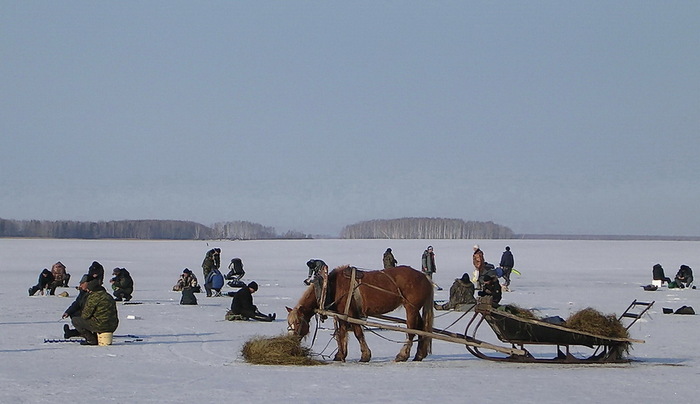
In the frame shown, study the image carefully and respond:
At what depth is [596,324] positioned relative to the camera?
466 inches

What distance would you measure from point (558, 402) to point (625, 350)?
342 centimetres

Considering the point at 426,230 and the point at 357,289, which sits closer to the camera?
the point at 357,289

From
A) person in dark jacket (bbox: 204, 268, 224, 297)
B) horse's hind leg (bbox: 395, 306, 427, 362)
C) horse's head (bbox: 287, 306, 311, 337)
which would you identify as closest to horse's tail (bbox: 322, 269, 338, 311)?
horse's head (bbox: 287, 306, 311, 337)

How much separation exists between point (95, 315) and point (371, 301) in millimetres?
3993

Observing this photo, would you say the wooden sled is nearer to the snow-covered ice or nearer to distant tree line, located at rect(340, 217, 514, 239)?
the snow-covered ice

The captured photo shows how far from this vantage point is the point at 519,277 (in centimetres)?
3628

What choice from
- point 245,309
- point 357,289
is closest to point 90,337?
point 357,289

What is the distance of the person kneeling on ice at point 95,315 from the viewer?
1349 centimetres

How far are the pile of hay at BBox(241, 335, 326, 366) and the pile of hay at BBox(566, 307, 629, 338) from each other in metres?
3.18

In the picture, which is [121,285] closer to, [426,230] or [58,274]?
[58,274]

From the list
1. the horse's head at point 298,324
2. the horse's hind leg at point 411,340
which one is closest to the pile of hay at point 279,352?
the horse's head at point 298,324

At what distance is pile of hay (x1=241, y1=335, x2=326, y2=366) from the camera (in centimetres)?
1198

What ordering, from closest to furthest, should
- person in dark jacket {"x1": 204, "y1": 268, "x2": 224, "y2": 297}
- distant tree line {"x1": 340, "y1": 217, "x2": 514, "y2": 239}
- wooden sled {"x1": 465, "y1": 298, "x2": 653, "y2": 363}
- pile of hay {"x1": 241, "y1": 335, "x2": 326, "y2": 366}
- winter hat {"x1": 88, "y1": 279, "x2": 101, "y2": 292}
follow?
wooden sled {"x1": 465, "y1": 298, "x2": 653, "y2": 363}, pile of hay {"x1": 241, "y1": 335, "x2": 326, "y2": 366}, winter hat {"x1": 88, "y1": 279, "x2": 101, "y2": 292}, person in dark jacket {"x1": 204, "y1": 268, "x2": 224, "y2": 297}, distant tree line {"x1": 340, "y1": 217, "x2": 514, "y2": 239}

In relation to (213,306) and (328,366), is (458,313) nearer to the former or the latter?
(213,306)
